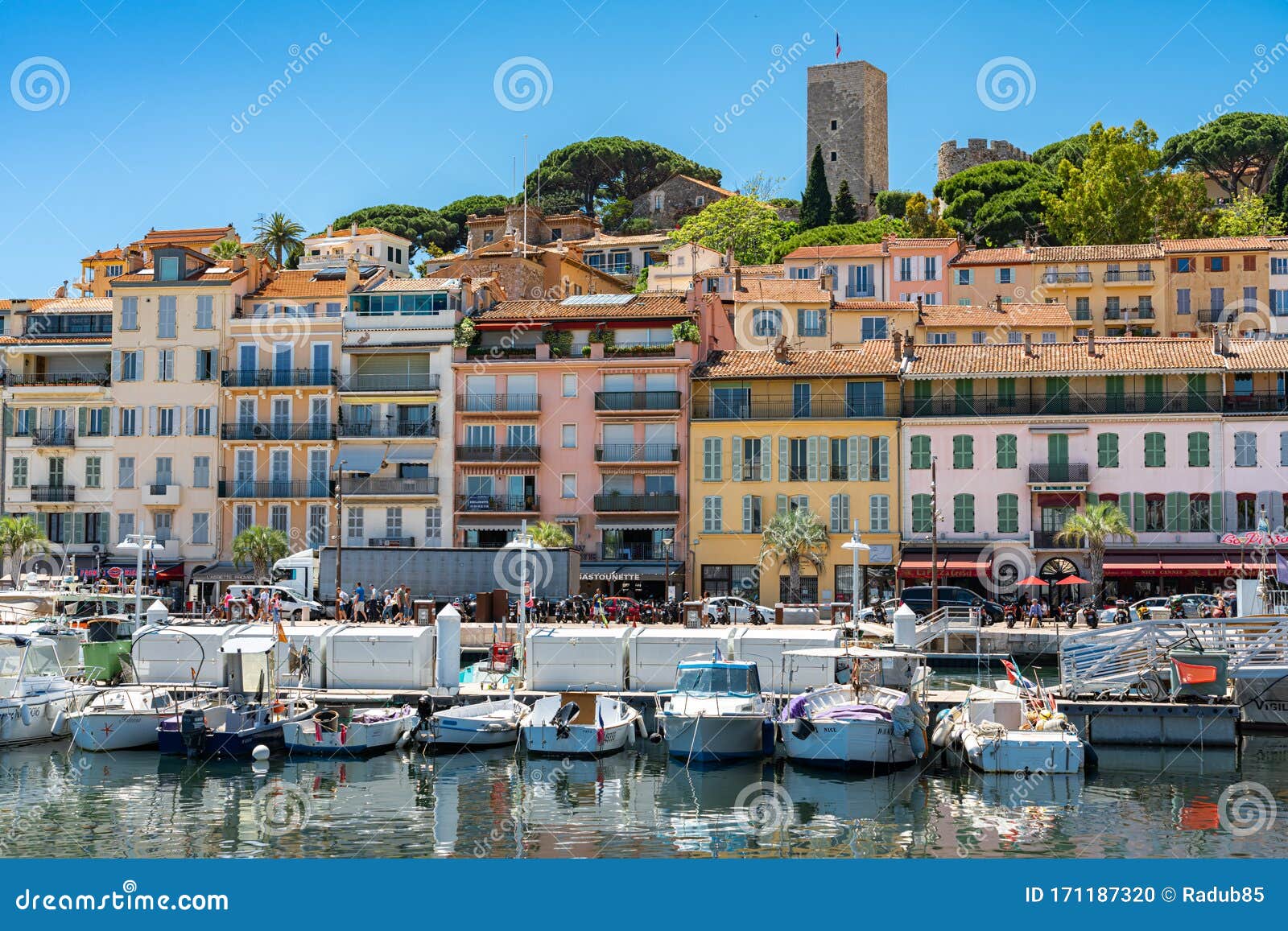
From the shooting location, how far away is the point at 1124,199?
102 m

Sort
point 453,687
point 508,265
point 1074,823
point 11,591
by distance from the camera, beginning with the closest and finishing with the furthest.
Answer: point 1074,823 → point 453,687 → point 11,591 → point 508,265

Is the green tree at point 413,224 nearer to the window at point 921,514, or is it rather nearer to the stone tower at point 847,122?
the stone tower at point 847,122

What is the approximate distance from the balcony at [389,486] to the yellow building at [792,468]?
36.4 feet

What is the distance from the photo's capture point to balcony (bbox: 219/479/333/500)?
6800cm

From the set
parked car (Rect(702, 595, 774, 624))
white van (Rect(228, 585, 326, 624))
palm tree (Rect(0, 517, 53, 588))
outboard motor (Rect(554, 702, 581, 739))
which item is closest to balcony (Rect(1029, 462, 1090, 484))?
parked car (Rect(702, 595, 774, 624))

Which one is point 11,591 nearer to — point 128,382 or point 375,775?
point 128,382

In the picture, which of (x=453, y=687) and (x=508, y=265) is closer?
(x=453, y=687)

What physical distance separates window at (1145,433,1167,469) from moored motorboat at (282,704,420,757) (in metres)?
35.6

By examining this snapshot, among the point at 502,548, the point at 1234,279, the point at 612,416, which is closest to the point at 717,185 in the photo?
the point at 1234,279

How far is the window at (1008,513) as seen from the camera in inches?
2482

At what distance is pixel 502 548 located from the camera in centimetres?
5500

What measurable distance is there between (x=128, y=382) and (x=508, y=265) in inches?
871

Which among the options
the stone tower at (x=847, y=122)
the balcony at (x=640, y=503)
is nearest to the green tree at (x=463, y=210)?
the stone tower at (x=847, y=122)

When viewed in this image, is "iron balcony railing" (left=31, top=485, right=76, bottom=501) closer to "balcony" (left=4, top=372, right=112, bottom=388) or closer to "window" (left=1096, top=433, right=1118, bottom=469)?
"balcony" (left=4, top=372, right=112, bottom=388)
